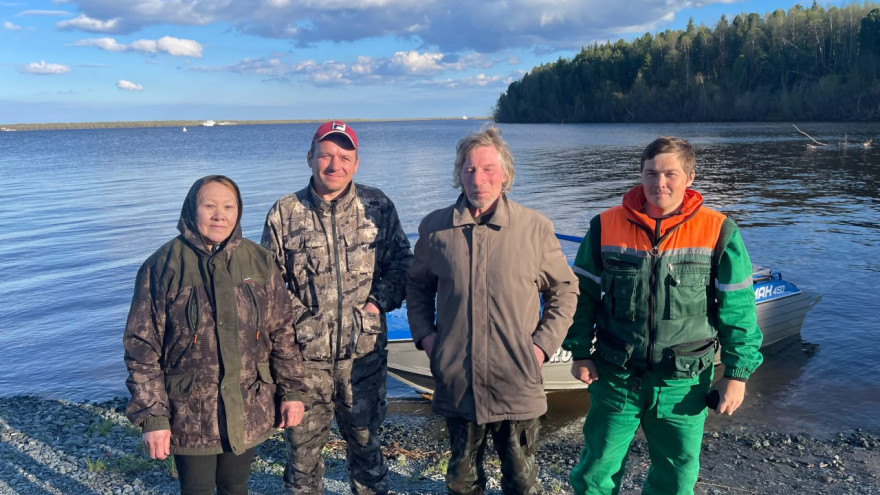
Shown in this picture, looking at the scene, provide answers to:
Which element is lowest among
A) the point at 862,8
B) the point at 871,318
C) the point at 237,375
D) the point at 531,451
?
the point at 871,318

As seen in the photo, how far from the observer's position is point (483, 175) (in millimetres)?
3041

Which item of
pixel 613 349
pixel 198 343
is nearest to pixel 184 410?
pixel 198 343

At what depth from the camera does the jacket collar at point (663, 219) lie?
3064 millimetres

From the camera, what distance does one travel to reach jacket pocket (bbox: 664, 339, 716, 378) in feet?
9.89

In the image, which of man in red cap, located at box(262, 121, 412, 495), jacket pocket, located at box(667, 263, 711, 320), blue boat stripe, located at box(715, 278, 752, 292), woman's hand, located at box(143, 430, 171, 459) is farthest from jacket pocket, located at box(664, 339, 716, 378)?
woman's hand, located at box(143, 430, 171, 459)

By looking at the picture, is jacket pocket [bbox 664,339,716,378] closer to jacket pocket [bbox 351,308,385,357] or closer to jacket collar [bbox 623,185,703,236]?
jacket collar [bbox 623,185,703,236]

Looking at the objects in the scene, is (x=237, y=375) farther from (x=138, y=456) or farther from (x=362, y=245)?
(x=138, y=456)

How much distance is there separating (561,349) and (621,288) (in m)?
3.53

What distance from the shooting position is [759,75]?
88375 millimetres

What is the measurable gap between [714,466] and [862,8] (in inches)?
4256

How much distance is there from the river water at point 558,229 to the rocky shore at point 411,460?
96 cm

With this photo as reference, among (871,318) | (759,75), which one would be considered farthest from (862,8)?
(871,318)

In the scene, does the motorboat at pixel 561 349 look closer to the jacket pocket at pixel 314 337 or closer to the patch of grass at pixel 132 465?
the jacket pocket at pixel 314 337

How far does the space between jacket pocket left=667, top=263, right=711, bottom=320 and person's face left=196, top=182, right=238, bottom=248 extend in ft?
7.02
